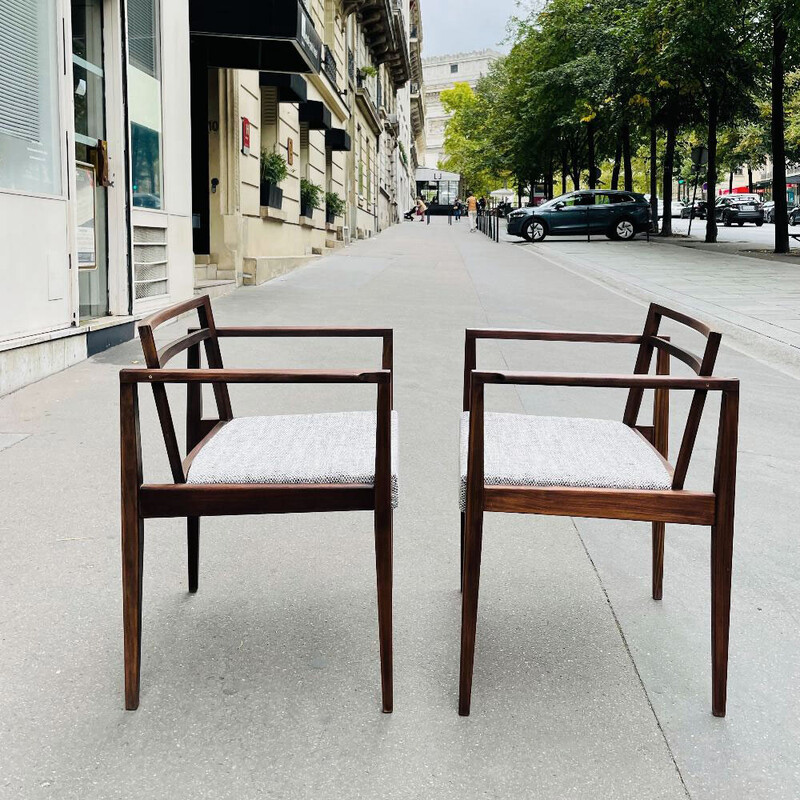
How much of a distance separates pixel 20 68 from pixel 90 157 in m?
1.57

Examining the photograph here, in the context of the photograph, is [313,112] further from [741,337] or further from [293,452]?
[293,452]

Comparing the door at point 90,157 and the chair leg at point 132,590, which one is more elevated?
the door at point 90,157

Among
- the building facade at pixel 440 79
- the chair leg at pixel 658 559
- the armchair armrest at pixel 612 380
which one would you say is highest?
the building facade at pixel 440 79

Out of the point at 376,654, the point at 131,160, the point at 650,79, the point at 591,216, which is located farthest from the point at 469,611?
the point at 591,216

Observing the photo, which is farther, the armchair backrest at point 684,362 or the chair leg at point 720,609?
the armchair backrest at point 684,362

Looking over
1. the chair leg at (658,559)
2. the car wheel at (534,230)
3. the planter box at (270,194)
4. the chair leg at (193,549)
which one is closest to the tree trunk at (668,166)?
the car wheel at (534,230)

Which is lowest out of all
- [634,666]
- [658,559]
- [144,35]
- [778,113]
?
[634,666]

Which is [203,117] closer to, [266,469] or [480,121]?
[266,469]

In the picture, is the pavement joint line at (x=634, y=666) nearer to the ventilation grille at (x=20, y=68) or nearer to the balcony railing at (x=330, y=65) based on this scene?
the ventilation grille at (x=20, y=68)

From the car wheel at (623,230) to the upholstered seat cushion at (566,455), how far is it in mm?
28581

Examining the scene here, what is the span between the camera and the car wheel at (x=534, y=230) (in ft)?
101

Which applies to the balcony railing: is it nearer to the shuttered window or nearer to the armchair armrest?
the shuttered window

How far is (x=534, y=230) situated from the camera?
31.0 m

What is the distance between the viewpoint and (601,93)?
29.5 m
